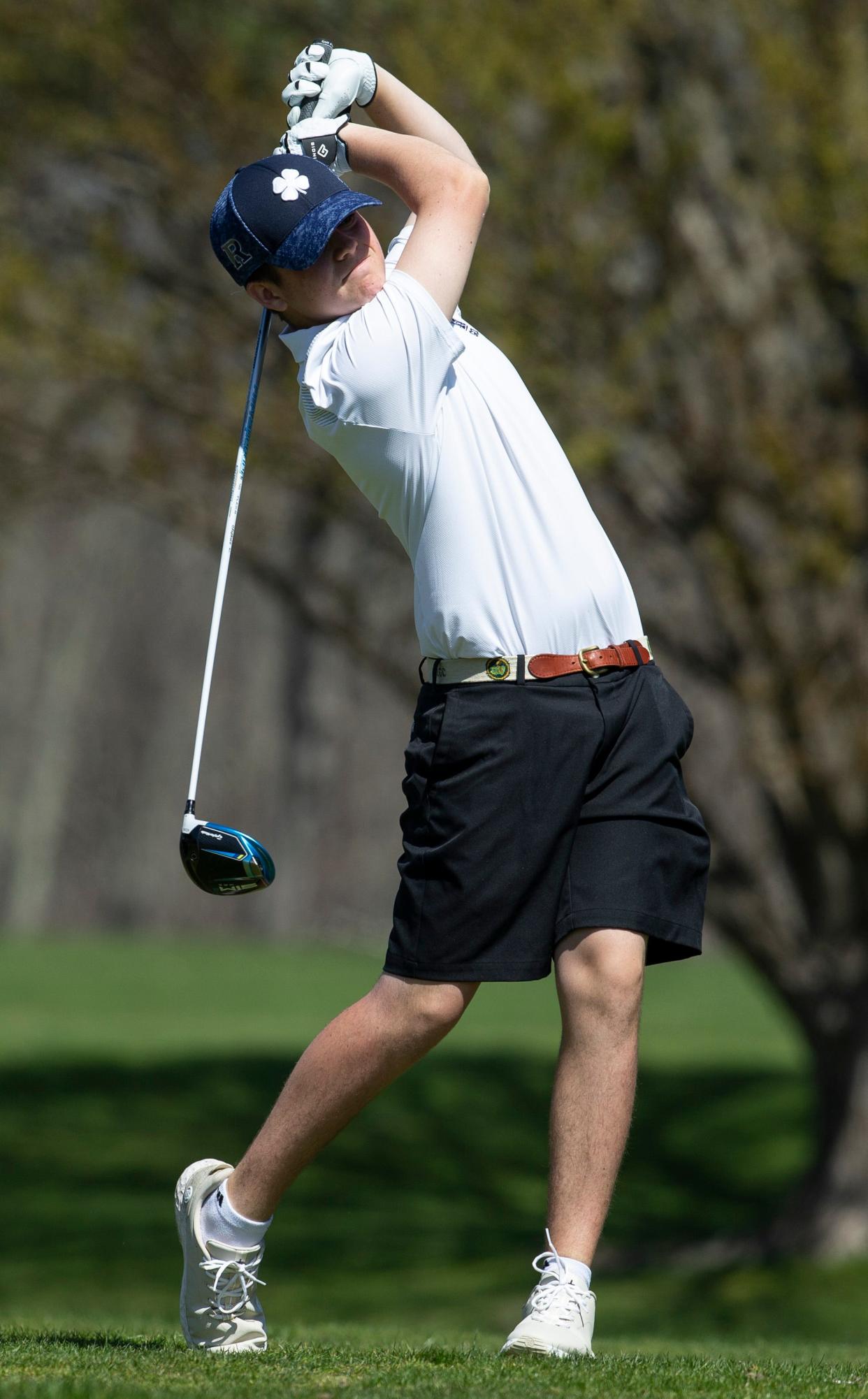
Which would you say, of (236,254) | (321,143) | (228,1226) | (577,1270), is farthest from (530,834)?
(321,143)

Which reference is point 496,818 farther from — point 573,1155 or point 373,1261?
point 373,1261

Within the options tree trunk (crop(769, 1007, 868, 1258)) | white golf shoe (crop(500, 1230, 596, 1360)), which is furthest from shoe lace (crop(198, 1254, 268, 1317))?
tree trunk (crop(769, 1007, 868, 1258))

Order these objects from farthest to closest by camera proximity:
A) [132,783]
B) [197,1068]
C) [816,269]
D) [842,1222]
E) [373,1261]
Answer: [132,783] < [197,1068] < [373,1261] < [842,1222] < [816,269]

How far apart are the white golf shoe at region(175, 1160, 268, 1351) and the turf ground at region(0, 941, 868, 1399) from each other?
7 cm

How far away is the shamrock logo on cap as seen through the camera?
3.37 meters

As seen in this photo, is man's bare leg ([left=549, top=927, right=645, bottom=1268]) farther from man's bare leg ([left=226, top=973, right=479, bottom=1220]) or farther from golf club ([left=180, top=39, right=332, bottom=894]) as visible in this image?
golf club ([left=180, top=39, right=332, bottom=894])

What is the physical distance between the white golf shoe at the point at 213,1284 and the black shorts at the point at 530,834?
0.62 m

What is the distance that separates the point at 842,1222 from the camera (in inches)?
340

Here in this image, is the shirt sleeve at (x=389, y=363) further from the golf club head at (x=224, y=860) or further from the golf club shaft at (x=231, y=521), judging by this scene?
the golf club head at (x=224, y=860)

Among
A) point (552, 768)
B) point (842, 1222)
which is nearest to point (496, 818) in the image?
point (552, 768)

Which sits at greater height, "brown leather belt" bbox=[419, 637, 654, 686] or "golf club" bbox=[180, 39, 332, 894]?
"brown leather belt" bbox=[419, 637, 654, 686]

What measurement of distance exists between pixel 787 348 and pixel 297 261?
547 centimetres

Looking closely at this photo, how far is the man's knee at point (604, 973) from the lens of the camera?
10.9ft

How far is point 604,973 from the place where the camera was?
334cm
